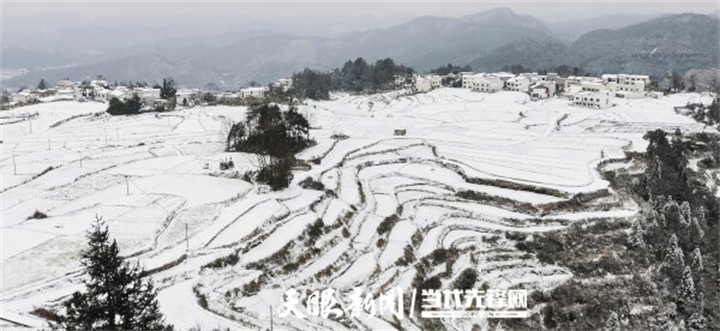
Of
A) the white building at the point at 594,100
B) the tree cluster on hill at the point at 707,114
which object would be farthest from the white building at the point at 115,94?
the tree cluster on hill at the point at 707,114

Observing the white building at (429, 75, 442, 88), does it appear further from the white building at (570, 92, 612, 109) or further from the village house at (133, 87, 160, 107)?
the village house at (133, 87, 160, 107)

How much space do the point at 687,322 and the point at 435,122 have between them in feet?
107

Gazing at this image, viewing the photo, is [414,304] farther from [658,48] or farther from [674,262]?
[658,48]

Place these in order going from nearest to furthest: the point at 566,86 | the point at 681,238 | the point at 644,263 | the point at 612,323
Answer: the point at 612,323 < the point at 644,263 < the point at 681,238 < the point at 566,86

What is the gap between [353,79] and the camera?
85.4 metres

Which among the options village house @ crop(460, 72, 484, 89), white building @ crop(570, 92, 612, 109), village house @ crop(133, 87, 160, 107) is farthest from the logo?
village house @ crop(460, 72, 484, 89)

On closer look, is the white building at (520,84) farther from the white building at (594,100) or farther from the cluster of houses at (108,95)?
the cluster of houses at (108,95)

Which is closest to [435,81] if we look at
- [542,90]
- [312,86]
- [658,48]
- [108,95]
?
[542,90]

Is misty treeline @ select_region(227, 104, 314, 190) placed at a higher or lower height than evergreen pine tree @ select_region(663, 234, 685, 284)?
higher

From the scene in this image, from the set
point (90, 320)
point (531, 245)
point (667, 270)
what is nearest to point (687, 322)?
point (667, 270)

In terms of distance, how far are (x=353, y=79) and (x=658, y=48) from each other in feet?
320

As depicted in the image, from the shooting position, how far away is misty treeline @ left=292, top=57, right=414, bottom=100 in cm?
7475

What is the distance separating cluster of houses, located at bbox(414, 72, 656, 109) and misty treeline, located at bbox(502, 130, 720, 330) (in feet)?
99.9

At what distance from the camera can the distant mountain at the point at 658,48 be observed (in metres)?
126
